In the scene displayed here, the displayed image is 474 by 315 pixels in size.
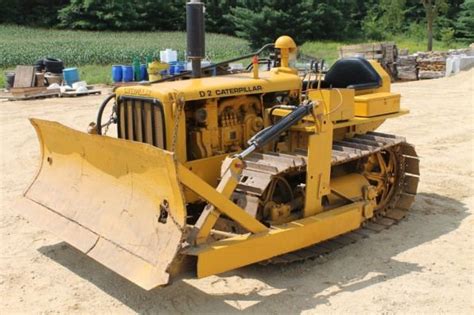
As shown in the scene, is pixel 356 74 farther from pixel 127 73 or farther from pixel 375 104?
pixel 127 73

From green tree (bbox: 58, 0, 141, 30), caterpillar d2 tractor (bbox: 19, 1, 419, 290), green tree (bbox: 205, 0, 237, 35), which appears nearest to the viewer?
caterpillar d2 tractor (bbox: 19, 1, 419, 290)

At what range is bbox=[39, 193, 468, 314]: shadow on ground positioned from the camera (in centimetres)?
473

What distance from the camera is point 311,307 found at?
468 centimetres

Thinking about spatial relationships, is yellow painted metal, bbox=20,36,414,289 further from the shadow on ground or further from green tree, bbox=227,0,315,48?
green tree, bbox=227,0,315,48

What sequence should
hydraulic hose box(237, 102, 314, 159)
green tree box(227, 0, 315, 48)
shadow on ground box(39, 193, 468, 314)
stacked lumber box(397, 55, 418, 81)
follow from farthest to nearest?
1. green tree box(227, 0, 315, 48)
2. stacked lumber box(397, 55, 418, 81)
3. hydraulic hose box(237, 102, 314, 159)
4. shadow on ground box(39, 193, 468, 314)

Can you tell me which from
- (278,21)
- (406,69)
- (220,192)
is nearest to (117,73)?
(406,69)

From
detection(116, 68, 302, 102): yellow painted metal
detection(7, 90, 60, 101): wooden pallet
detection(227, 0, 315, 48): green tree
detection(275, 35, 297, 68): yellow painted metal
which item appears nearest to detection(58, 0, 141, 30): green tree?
detection(227, 0, 315, 48): green tree

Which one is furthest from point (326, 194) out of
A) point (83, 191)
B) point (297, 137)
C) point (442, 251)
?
point (83, 191)

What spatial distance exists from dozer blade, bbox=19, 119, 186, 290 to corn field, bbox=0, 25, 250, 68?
2316cm

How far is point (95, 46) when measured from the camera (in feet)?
109

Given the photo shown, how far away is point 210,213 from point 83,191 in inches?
54.6

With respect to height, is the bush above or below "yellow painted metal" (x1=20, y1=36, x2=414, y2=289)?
above

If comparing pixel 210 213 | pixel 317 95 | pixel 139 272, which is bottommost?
pixel 139 272

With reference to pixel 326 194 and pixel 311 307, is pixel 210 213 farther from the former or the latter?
pixel 326 194
